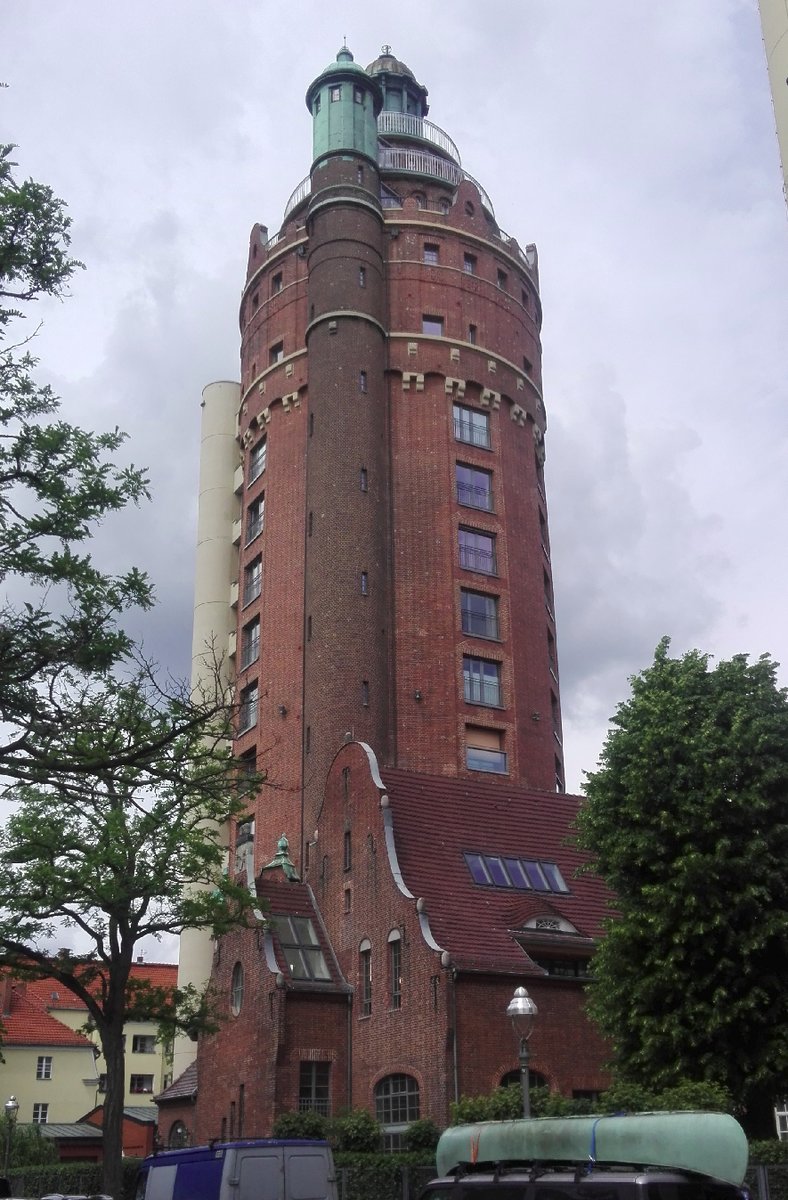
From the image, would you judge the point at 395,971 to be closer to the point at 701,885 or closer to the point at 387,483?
the point at 701,885

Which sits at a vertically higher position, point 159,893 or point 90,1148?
point 159,893

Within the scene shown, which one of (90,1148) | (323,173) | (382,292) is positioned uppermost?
(323,173)

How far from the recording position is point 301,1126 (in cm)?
2956

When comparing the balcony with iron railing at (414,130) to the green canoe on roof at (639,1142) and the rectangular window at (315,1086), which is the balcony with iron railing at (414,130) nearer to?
the rectangular window at (315,1086)

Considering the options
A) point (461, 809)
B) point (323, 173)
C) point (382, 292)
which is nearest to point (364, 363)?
point (382, 292)

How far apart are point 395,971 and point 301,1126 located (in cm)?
554

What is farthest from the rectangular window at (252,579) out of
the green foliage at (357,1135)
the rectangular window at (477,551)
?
the green foliage at (357,1135)

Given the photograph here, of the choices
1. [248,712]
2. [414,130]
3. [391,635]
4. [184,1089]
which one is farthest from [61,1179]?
[414,130]

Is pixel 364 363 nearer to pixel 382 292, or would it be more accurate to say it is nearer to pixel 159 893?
pixel 382 292

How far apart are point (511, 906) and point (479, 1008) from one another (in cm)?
484

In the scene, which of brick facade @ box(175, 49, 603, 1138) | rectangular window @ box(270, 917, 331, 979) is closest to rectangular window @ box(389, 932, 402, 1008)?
brick facade @ box(175, 49, 603, 1138)

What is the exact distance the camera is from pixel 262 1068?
34438 mm

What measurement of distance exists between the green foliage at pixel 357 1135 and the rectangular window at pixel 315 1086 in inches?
203

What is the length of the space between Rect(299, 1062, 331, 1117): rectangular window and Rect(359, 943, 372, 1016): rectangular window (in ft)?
6.10
